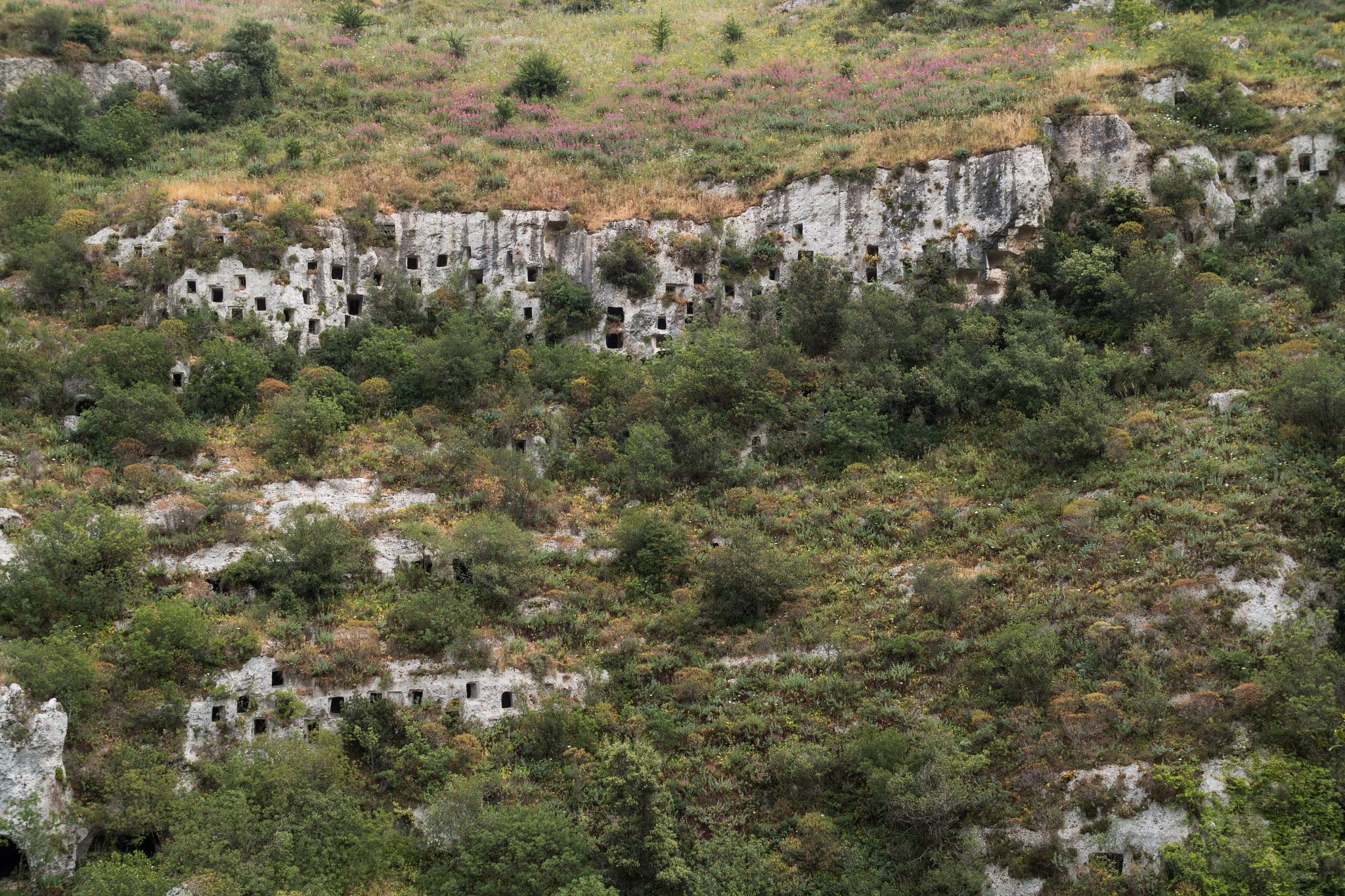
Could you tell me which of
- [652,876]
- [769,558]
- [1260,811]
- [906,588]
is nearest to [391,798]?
[652,876]

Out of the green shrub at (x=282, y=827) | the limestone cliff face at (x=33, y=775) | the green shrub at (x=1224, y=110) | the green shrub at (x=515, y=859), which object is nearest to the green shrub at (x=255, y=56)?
the limestone cliff face at (x=33, y=775)

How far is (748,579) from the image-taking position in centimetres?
2986

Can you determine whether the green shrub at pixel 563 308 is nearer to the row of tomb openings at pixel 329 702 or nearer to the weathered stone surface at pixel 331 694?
the weathered stone surface at pixel 331 694

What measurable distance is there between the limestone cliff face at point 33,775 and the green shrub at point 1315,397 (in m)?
34.7

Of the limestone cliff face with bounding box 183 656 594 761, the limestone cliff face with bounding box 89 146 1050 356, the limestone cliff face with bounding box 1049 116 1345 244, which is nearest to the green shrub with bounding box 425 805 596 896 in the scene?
the limestone cliff face with bounding box 183 656 594 761

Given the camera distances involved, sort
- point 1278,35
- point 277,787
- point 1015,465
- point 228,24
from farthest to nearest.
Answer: point 228,24
point 1278,35
point 1015,465
point 277,787

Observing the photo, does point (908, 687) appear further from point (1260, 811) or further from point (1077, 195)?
point (1077, 195)

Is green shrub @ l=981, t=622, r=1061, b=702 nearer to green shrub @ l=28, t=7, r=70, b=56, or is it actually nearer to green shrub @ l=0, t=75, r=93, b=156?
green shrub @ l=0, t=75, r=93, b=156

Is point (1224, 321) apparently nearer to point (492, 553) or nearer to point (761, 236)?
point (761, 236)

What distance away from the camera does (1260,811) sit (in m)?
22.0

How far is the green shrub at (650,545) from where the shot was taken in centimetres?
3180

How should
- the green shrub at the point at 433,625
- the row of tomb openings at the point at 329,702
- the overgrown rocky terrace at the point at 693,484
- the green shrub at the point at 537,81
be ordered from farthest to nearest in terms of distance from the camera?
1. the green shrub at the point at 537,81
2. the green shrub at the point at 433,625
3. the row of tomb openings at the point at 329,702
4. the overgrown rocky terrace at the point at 693,484

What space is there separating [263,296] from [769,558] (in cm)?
2365

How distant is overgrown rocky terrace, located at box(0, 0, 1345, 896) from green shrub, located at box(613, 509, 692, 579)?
0.16m
